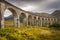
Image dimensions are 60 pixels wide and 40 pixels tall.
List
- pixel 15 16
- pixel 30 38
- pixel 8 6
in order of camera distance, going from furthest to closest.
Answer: pixel 15 16 → pixel 8 6 → pixel 30 38

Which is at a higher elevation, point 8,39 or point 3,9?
point 3,9

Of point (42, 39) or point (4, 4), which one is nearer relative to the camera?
point (42, 39)

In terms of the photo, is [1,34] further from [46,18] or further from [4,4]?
[46,18]

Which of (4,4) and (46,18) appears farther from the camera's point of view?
(46,18)

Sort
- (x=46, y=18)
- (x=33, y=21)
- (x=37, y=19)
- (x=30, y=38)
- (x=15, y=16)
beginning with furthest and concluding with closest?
(x=46, y=18)
(x=37, y=19)
(x=33, y=21)
(x=15, y=16)
(x=30, y=38)

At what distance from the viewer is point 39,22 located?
53688 millimetres

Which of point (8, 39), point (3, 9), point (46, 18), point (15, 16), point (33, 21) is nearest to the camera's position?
point (8, 39)

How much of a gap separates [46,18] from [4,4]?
39.5m

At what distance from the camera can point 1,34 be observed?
615 inches

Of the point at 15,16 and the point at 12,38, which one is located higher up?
the point at 15,16

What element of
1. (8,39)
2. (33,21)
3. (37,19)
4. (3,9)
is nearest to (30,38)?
(8,39)

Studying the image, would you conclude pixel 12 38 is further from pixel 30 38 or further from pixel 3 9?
pixel 3 9

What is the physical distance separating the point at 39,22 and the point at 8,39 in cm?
4005

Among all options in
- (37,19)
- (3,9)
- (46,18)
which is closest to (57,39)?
(3,9)
